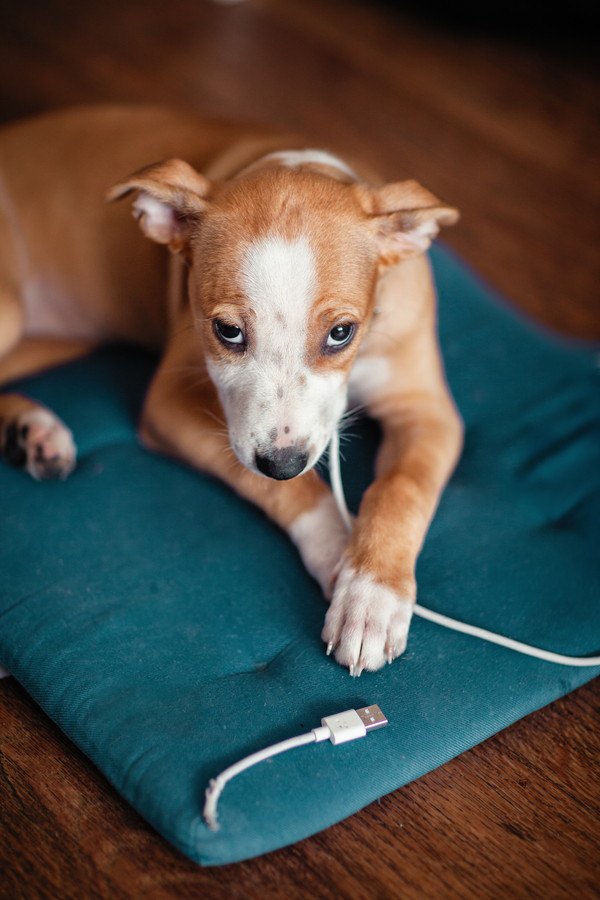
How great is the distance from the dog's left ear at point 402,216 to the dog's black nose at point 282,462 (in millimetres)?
667

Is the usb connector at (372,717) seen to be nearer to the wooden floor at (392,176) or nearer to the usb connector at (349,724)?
the usb connector at (349,724)

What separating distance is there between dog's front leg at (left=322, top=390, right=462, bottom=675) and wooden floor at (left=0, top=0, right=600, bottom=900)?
37 centimetres

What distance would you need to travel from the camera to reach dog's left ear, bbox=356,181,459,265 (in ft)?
8.42

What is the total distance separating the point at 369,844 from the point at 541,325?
101 inches

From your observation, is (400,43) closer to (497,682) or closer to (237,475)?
(237,475)

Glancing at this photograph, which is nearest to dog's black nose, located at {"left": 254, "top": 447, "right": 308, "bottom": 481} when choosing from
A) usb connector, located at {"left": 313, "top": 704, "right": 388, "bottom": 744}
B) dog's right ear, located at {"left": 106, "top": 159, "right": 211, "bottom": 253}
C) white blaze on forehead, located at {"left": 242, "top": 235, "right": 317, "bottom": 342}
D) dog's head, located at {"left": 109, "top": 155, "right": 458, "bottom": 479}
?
dog's head, located at {"left": 109, "top": 155, "right": 458, "bottom": 479}

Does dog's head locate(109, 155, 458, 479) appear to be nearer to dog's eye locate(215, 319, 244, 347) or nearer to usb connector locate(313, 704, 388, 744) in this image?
dog's eye locate(215, 319, 244, 347)

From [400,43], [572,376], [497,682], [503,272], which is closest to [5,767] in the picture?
[497,682]

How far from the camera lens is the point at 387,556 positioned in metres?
2.45

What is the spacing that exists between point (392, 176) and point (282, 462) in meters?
3.31

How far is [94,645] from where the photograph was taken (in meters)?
2.47

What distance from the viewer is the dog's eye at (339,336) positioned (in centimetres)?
245

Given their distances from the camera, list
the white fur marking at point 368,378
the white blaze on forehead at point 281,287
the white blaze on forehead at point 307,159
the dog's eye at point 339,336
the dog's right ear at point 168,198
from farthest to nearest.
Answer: the white fur marking at point 368,378
the white blaze on forehead at point 307,159
the dog's right ear at point 168,198
the dog's eye at point 339,336
the white blaze on forehead at point 281,287

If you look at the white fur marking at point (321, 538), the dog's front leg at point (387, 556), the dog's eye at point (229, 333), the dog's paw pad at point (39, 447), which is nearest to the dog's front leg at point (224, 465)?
the white fur marking at point (321, 538)
